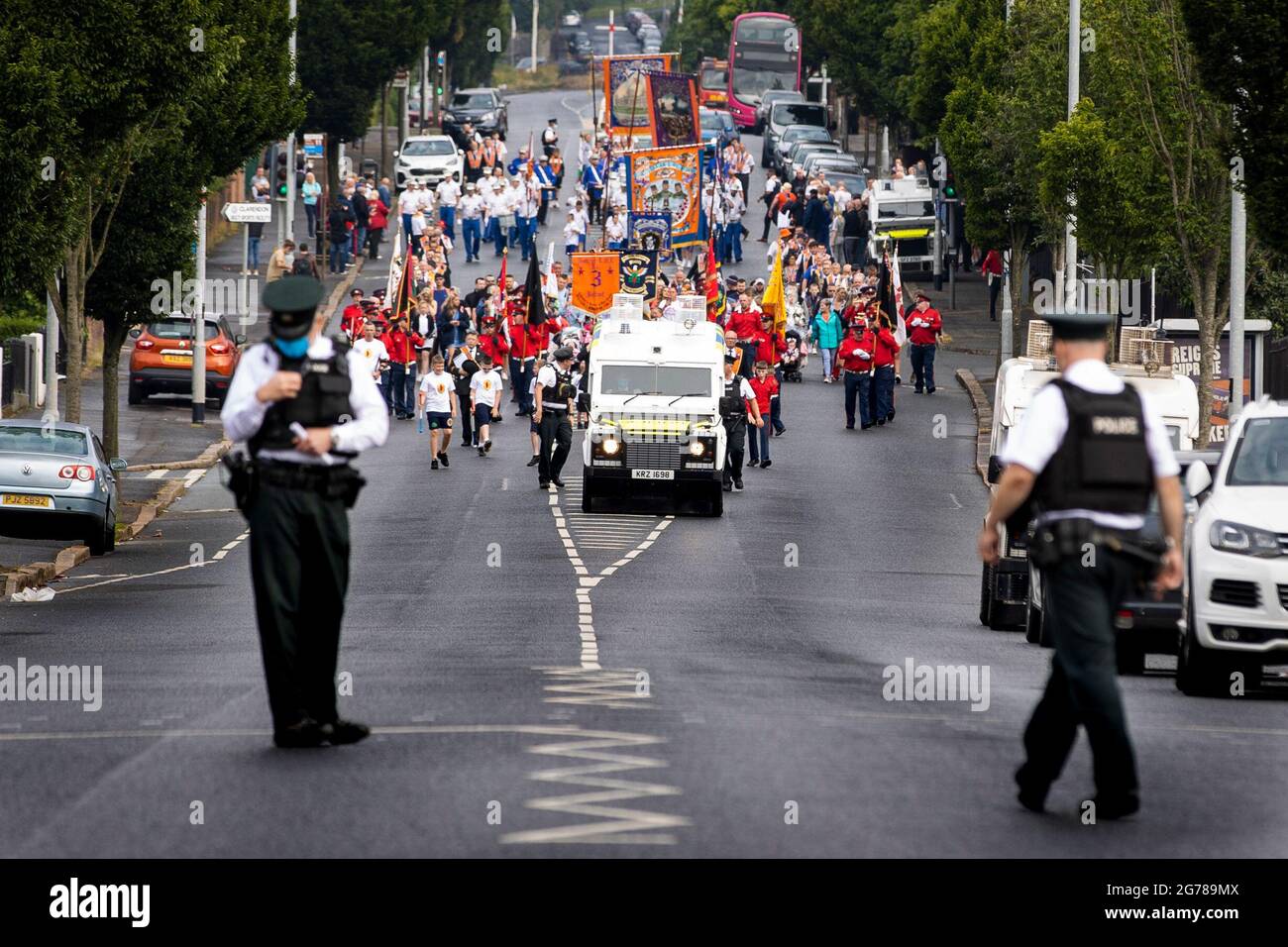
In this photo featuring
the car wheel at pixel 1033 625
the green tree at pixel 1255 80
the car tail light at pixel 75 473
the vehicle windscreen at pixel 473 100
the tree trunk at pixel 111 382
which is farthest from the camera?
the vehicle windscreen at pixel 473 100

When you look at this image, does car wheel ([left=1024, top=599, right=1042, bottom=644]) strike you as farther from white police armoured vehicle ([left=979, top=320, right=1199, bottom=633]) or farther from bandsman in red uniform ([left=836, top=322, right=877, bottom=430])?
bandsman in red uniform ([left=836, top=322, right=877, bottom=430])

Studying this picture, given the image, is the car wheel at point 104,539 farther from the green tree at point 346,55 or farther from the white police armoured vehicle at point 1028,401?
the green tree at point 346,55

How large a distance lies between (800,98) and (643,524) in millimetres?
68149

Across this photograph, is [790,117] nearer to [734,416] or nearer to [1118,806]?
[734,416]

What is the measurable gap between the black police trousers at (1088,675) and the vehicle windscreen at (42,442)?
19711 millimetres

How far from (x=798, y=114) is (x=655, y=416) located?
188ft

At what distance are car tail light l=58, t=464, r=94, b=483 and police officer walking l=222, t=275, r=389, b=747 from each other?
57.8 feet

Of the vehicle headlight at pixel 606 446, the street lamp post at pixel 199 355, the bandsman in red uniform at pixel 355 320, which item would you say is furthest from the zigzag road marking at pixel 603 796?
the street lamp post at pixel 199 355

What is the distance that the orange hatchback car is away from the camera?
43188 mm

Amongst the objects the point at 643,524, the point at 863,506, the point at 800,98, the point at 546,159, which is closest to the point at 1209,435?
the point at 863,506

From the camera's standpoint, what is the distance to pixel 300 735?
9.71m

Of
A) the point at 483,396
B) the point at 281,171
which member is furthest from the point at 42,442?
the point at 281,171

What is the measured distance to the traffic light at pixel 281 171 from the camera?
2219 inches
